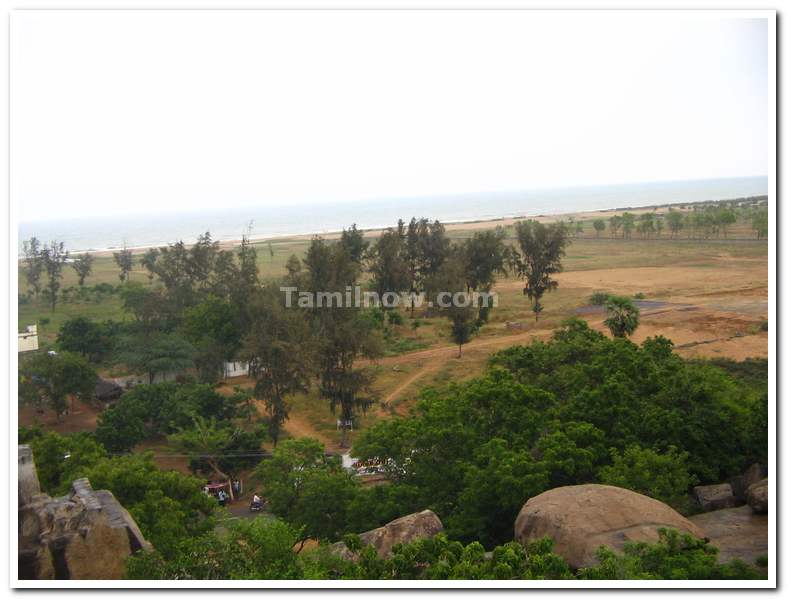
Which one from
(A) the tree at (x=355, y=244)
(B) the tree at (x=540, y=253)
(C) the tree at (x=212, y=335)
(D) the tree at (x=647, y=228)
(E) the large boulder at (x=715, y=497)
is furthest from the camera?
(D) the tree at (x=647, y=228)

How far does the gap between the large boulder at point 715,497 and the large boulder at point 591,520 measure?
1.97 metres

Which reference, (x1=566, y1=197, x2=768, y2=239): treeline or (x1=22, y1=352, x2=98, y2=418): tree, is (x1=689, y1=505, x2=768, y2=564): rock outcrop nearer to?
(x1=22, y1=352, x2=98, y2=418): tree

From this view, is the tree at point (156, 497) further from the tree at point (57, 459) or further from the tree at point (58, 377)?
the tree at point (58, 377)

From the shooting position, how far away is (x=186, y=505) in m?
15.4

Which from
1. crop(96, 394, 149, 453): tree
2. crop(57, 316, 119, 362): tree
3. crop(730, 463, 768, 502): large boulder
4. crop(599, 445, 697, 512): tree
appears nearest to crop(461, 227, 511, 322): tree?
crop(57, 316, 119, 362): tree

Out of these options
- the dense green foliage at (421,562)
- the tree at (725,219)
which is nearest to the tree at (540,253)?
the dense green foliage at (421,562)

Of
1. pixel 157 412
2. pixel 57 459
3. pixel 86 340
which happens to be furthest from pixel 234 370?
pixel 57 459

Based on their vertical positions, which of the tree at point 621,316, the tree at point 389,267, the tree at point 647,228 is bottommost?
the tree at point 621,316

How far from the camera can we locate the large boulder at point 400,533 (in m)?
12.4

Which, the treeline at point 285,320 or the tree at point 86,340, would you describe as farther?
the tree at point 86,340

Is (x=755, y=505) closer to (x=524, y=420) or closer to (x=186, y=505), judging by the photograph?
(x=524, y=420)

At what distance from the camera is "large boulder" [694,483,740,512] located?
14820mm

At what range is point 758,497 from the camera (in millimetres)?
13617

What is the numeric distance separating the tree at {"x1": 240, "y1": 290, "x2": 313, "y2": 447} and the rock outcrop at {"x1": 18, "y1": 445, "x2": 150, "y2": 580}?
1305 centimetres
